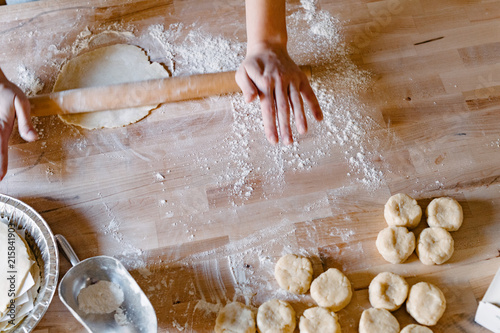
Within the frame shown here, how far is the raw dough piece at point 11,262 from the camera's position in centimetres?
109

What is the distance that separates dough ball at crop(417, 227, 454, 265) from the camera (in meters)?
1.17

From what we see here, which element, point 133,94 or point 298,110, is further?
point 133,94

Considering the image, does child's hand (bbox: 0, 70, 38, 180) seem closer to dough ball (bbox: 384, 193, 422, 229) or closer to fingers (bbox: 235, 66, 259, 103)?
fingers (bbox: 235, 66, 259, 103)

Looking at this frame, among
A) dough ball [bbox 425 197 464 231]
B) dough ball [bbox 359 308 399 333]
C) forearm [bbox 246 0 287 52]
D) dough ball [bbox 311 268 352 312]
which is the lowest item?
dough ball [bbox 359 308 399 333]

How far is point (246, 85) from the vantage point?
121cm

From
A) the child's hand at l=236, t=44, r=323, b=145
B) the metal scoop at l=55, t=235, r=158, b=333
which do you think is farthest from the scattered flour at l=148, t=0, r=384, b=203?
the metal scoop at l=55, t=235, r=158, b=333

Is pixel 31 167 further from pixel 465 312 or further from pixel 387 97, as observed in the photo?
pixel 465 312

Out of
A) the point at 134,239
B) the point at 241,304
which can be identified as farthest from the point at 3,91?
the point at 241,304

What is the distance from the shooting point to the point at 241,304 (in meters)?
1.14

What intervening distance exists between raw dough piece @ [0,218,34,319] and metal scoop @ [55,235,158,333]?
0.10m

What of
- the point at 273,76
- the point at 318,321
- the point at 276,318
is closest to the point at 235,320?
the point at 276,318

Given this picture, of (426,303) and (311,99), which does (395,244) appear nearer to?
(426,303)

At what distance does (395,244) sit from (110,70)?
1121mm

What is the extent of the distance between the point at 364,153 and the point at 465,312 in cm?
54
